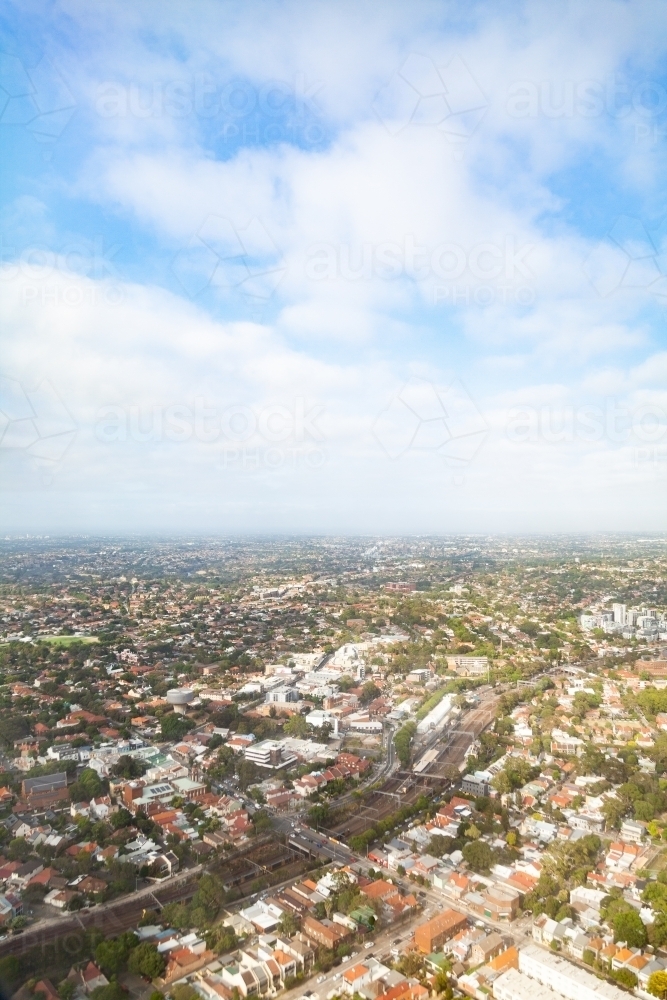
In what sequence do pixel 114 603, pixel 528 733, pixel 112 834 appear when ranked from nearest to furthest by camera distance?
pixel 112 834, pixel 528 733, pixel 114 603

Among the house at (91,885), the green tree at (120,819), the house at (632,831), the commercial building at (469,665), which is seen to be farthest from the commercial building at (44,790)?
the commercial building at (469,665)

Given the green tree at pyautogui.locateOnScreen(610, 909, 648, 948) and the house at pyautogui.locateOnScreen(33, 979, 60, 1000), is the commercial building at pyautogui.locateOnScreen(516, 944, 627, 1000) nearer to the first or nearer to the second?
the green tree at pyautogui.locateOnScreen(610, 909, 648, 948)

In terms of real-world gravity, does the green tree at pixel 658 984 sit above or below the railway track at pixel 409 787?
above

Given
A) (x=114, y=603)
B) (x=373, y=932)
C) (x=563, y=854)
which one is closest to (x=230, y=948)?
(x=373, y=932)

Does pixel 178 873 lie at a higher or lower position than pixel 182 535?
lower

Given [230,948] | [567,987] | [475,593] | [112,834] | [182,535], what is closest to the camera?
[567,987]

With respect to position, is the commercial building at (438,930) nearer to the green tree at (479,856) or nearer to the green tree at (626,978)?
the green tree at (479,856)

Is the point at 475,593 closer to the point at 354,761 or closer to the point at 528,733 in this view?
the point at 528,733

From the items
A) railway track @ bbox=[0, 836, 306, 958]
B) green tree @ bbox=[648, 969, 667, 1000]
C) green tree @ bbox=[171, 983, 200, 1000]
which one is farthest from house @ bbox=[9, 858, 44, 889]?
green tree @ bbox=[648, 969, 667, 1000]

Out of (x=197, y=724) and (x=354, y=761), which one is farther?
(x=197, y=724)
